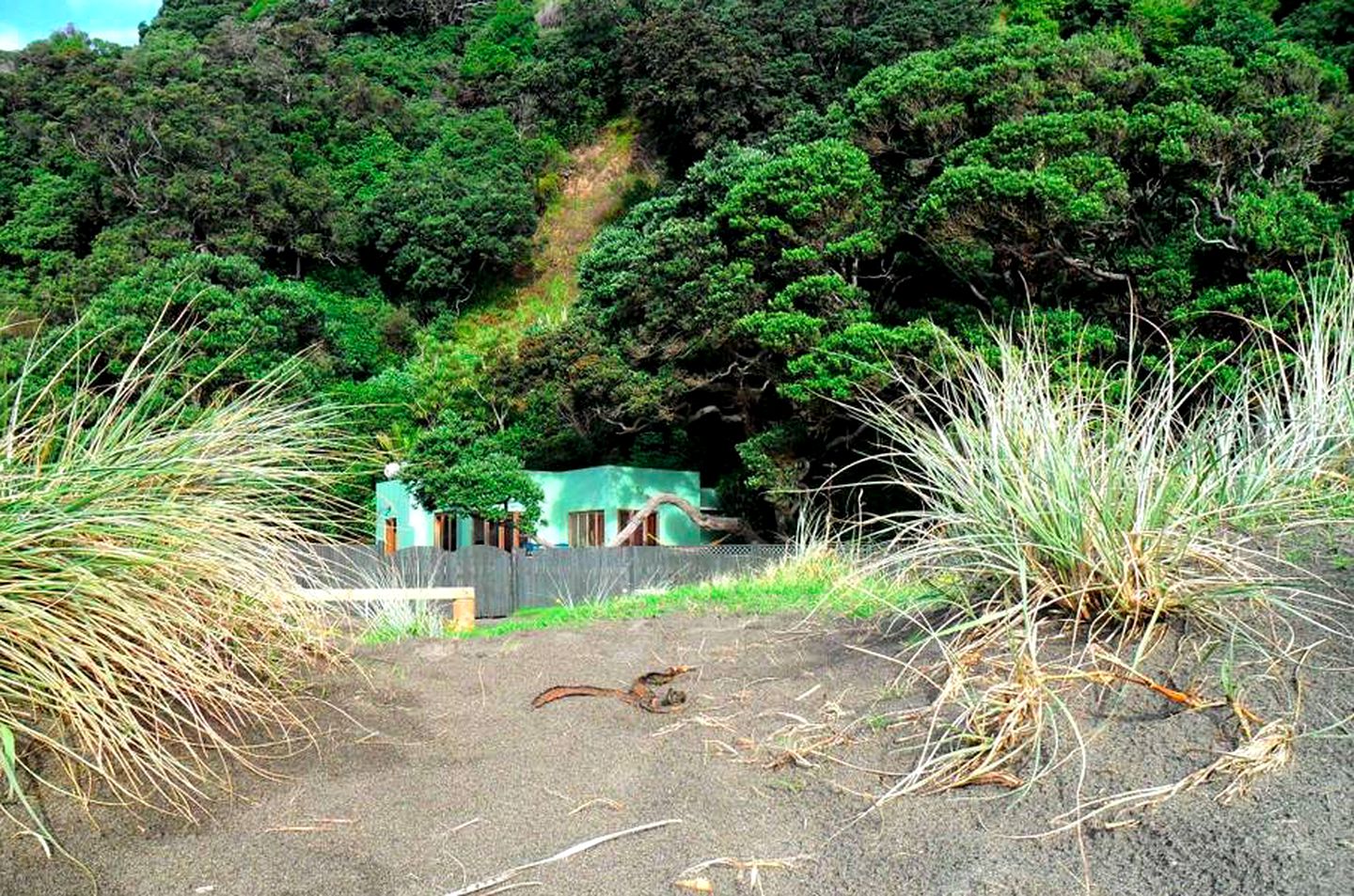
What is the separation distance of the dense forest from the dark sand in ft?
4.94

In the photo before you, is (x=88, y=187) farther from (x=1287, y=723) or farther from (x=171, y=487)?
(x=1287, y=723)

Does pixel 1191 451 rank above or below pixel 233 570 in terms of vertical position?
above

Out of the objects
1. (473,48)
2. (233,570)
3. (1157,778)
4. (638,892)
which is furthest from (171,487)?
(473,48)

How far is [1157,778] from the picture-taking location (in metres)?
2.61

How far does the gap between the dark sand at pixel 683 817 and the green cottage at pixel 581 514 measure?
68.8 feet

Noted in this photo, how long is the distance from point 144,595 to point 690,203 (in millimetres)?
24609

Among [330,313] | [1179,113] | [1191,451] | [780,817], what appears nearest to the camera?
[780,817]

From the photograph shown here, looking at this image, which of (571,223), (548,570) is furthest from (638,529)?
(571,223)

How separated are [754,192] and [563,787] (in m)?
19.5

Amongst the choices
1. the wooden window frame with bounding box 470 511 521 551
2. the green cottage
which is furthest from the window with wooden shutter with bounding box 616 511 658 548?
the wooden window frame with bounding box 470 511 521 551

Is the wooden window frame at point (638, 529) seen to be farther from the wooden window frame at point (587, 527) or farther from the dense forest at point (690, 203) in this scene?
the dense forest at point (690, 203)

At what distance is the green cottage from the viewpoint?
25453 millimetres

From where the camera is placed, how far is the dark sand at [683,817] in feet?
7.75

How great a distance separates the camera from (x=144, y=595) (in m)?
3.26
